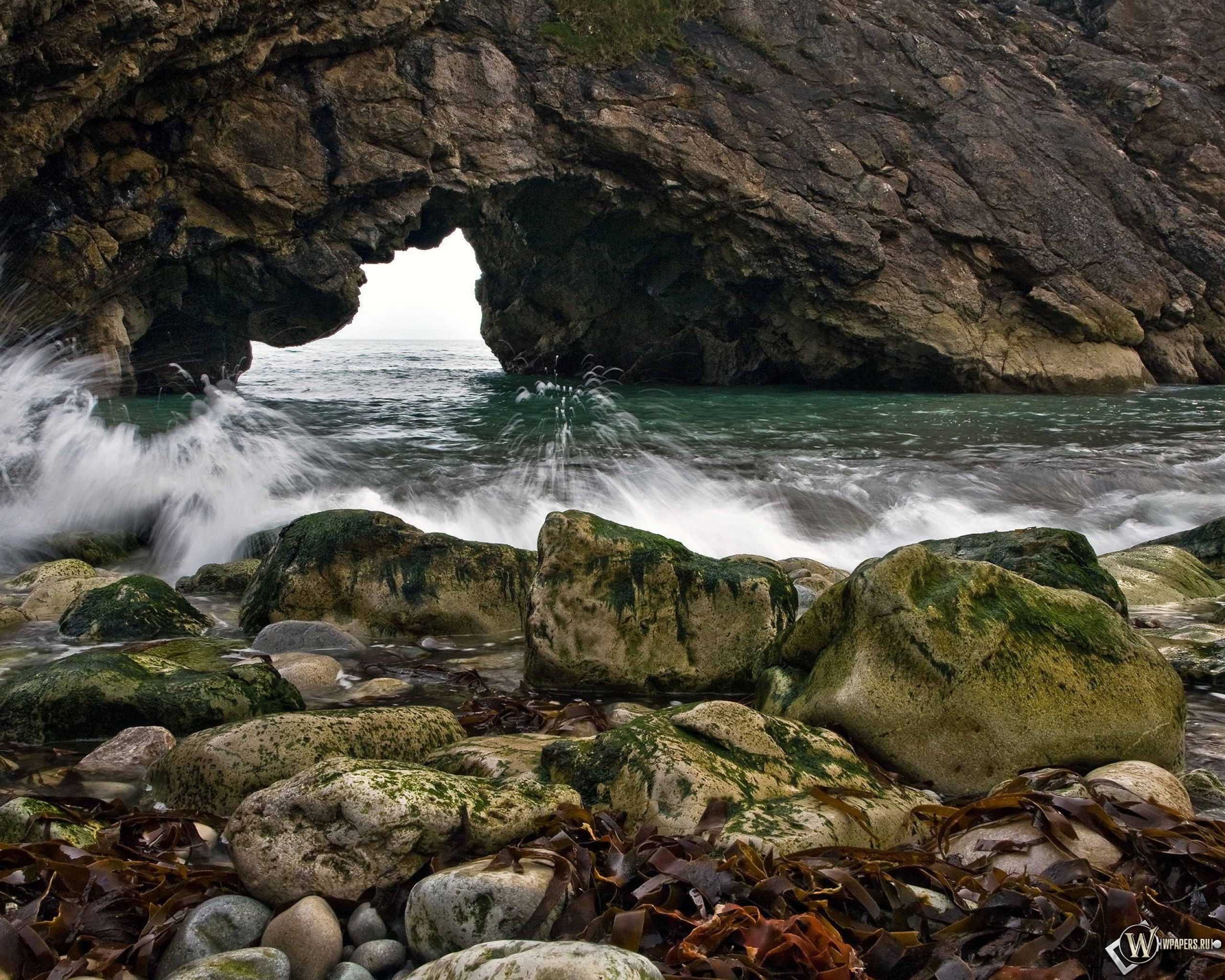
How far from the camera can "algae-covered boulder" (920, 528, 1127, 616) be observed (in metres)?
6.03

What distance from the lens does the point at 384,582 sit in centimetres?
653

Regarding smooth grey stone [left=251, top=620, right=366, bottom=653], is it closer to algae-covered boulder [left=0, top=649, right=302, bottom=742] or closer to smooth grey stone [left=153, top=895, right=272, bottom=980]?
algae-covered boulder [left=0, top=649, right=302, bottom=742]

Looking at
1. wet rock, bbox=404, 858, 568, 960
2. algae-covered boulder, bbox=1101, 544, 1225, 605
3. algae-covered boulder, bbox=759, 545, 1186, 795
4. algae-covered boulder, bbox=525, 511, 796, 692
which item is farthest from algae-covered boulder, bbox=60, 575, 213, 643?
algae-covered boulder, bbox=1101, 544, 1225, 605

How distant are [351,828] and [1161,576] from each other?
7217 mm

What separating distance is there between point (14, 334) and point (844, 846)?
17.5 m

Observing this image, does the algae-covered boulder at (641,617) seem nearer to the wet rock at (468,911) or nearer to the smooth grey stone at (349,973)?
the wet rock at (468,911)

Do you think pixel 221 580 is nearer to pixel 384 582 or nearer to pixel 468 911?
pixel 384 582

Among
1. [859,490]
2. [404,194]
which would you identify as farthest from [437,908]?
[404,194]

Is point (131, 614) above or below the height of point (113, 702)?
below

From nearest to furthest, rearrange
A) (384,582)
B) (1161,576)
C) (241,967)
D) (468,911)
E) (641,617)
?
(241,967), (468,911), (641,617), (384,582), (1161,576)

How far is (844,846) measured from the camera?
2.92m

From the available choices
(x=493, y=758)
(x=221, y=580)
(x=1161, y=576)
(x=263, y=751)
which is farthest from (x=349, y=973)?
(x=1161, y=576)

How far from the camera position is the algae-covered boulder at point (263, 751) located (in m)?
3.56

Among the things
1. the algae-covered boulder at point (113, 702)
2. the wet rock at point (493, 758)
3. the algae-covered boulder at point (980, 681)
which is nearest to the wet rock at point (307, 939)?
the wet rock at point (493, 758)
